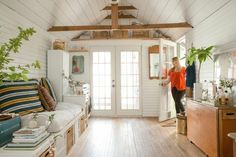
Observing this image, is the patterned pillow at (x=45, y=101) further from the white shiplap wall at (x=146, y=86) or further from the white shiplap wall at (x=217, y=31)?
the white shiplap wall at (x=217, y=31)

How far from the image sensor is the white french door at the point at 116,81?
6656mm

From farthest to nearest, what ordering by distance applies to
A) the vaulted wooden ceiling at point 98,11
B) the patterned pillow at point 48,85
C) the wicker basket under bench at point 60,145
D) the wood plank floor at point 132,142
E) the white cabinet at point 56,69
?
1. the white cabinet at point 56,69
2. the patterned pillow at point 48,85
3. the vaulted wooden ceiling at point 98,11
4. the wood plank floor at point 132,142
5. the wicker basket under bench at point 60,145

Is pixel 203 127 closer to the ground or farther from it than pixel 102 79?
closer to the ground

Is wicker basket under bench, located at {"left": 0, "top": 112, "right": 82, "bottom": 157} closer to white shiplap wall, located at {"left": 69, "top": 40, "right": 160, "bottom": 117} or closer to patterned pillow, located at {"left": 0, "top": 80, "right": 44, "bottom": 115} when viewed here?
patterned pillow, located at {"left": 0, "top": 80, "right": 44, "bottom": 115}

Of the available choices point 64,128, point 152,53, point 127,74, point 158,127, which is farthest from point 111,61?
point 64,128

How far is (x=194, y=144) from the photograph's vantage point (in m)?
3.91

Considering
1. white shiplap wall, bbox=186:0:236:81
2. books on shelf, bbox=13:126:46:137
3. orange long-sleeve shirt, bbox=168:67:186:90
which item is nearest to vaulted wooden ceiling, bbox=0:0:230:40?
white shiplap wall, bbox=186:0:236:81

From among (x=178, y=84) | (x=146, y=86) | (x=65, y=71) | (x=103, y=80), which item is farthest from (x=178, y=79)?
(x=65, y=71)

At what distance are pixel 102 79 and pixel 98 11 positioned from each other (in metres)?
1.95

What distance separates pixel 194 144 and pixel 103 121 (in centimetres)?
268

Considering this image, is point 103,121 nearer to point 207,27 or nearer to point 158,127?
point 158,127

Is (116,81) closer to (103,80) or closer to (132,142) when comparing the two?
(103,80)

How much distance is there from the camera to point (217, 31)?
3.76m

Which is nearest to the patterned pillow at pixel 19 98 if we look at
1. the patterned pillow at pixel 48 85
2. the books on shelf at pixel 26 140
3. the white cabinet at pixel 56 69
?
the patterned pillow at pixel 48 85
